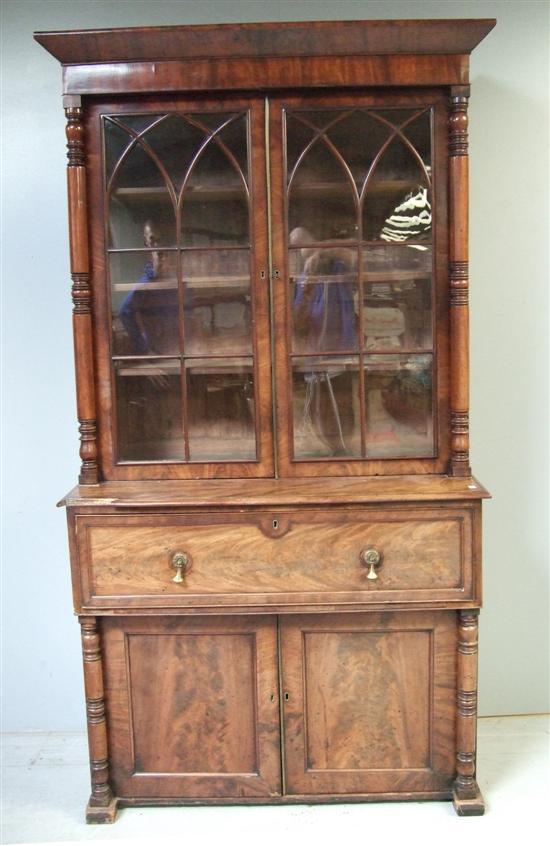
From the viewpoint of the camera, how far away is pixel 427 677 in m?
1.88

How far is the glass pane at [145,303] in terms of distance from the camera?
1.88 m

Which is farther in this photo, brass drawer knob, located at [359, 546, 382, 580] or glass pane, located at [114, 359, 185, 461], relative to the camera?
glass pane, located at [114, 359, 185, 461]

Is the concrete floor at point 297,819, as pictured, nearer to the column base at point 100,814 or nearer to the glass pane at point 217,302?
the column base at point 100,814

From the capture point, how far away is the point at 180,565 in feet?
5.96

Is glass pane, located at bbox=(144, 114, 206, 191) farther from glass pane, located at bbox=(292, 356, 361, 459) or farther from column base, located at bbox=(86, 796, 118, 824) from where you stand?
column base, located at bbox=(86, 796, 118, 824)

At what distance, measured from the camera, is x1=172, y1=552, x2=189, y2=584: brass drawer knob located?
1.82 m

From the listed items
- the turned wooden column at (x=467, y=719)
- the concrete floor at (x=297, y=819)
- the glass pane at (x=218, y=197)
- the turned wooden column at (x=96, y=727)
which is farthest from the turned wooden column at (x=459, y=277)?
the turned wooden column at (x=96, y=727)

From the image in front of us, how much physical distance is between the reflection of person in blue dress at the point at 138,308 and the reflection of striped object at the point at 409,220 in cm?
55

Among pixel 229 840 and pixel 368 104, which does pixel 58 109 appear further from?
pixel 229 840

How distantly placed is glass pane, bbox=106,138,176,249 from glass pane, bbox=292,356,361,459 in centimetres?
48

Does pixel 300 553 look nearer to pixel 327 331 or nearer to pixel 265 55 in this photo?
pixel 327 331

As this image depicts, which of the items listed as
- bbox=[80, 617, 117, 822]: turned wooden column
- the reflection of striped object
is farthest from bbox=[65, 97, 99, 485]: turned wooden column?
the reflection of striped object

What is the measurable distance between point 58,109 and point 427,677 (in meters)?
1.80

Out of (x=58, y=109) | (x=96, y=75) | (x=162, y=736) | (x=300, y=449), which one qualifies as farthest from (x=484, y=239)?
(x=162, y=736)
